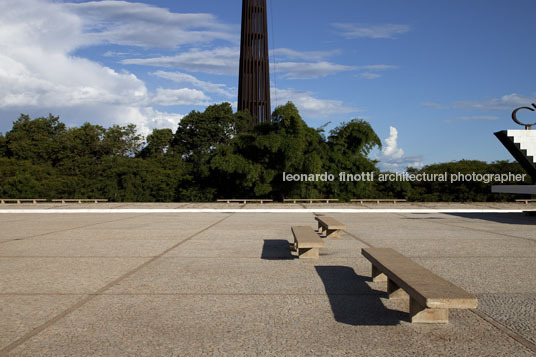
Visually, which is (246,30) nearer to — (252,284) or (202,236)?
(202,236)

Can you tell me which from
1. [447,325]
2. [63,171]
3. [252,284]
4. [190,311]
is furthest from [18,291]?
[63,171]

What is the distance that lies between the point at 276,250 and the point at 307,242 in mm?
1547

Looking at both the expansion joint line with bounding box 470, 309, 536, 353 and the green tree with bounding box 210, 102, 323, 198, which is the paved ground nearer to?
the expansion joint line with bounding box 470, 309, 536, 353

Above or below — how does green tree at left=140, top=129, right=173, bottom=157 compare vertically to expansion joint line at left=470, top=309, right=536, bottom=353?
above

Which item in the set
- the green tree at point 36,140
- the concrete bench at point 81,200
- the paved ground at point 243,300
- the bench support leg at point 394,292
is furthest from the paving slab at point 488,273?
the green tree at point 36,140

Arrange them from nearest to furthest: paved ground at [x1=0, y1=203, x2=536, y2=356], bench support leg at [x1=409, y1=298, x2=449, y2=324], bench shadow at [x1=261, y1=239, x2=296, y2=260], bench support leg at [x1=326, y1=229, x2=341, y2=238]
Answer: paved ground at [x1=0, y1=203, x2=536, y2=356] → bench support leg at [x1=409, y1=298, x2=449, y2=324] → bench shadow at [x1=261, y1=239, x2=296, y2=260] → bench support leg at [x1=326, y1=229, x2=341, y2=238]

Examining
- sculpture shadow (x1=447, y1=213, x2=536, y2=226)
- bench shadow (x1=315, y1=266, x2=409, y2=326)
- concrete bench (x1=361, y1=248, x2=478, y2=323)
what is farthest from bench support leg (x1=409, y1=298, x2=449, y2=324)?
sculpture shadow (x1=447, y1=213, x2=536, y2=226)

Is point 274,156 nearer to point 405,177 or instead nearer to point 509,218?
point 405,177

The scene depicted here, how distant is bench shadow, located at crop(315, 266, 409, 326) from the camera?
436cm

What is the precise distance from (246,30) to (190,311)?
50.6 meters

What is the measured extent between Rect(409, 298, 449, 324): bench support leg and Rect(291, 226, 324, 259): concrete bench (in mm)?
2779

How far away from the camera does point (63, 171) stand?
34.1m

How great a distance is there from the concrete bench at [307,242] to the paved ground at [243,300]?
27 centimetres

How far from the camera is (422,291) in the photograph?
3818mm
